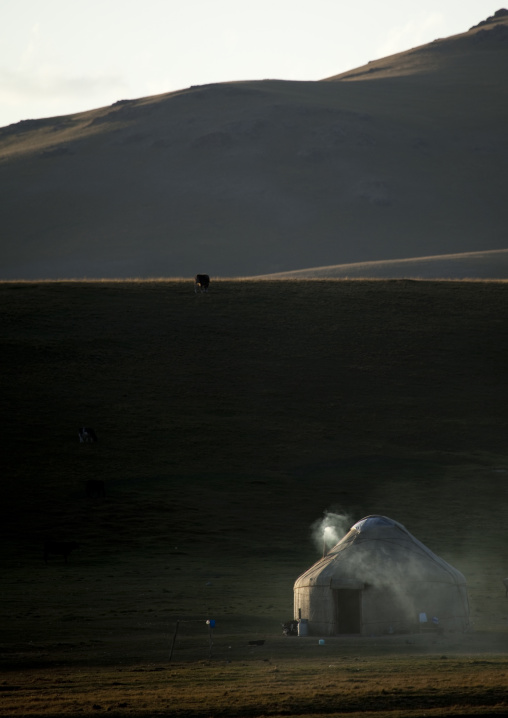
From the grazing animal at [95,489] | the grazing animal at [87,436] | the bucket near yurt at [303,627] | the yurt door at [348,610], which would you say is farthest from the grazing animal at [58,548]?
the grazing animal at [87,436]

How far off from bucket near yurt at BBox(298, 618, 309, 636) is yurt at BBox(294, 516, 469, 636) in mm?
26

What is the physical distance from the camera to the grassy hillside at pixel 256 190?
156 m

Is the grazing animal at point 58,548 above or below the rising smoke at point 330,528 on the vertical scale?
above

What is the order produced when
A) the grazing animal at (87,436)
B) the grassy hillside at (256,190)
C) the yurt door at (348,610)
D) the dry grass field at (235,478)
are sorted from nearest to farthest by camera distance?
the dry grass field at (235,478) → the yurt door at (348,610) → the grazing animal at (87,436) → the grassy hillside at (256,190)

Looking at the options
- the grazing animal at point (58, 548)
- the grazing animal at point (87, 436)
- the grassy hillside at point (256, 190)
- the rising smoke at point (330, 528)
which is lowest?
the rising smoke at point (330, 528)

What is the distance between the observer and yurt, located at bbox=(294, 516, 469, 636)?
2594 centimetres

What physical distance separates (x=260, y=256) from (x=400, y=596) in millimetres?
132015

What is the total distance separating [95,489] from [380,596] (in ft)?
59.8

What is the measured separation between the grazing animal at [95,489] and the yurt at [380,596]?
16230 mm

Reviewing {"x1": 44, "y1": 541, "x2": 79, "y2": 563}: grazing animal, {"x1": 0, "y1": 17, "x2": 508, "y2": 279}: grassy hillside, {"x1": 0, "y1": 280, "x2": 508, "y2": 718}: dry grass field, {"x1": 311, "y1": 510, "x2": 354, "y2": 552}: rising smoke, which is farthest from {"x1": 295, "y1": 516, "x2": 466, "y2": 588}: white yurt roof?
{"x1": 0, "y1": 17, "x2": 508, "y2": 279}: grassy hillside

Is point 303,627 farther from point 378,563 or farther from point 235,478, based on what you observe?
point 235,478

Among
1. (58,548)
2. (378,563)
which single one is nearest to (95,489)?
(58,548)

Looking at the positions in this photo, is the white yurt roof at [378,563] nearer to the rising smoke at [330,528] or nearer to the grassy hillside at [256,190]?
the rising smoke at [330,528]

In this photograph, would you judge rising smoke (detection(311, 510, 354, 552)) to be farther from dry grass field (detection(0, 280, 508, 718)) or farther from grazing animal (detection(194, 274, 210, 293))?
grazing animal (detection(194, 274, 210, 293))
